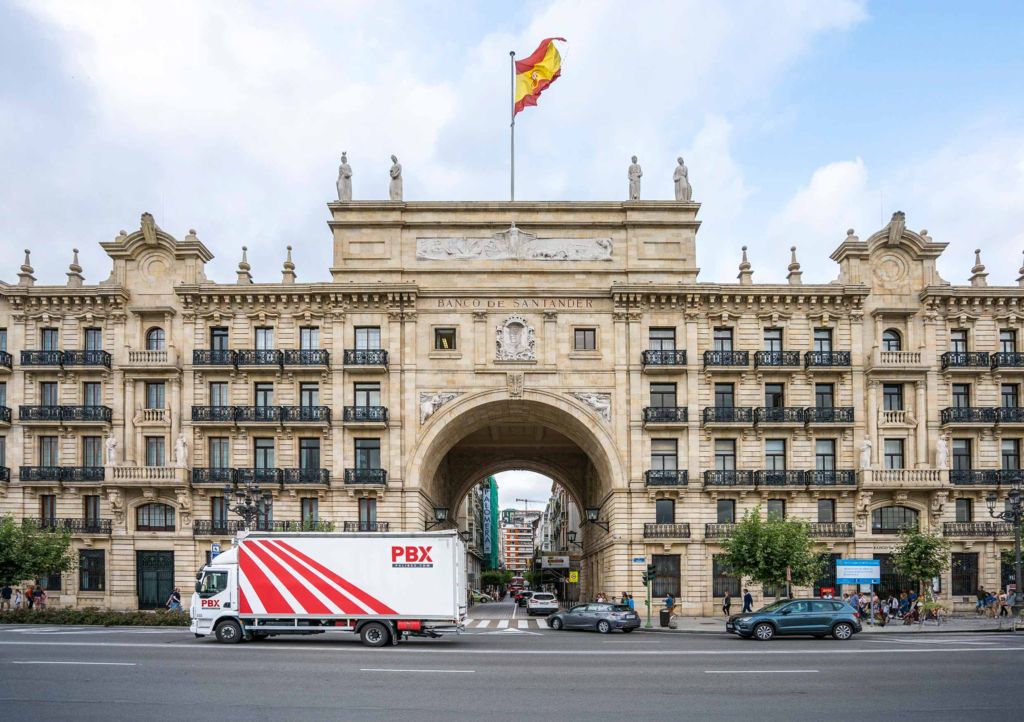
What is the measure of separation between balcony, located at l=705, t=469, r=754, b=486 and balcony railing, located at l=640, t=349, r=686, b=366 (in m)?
5.75

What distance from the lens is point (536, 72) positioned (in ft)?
160

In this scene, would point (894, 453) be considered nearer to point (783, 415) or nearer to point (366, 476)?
point (783, 415)

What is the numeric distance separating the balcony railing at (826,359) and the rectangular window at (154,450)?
33287 mm

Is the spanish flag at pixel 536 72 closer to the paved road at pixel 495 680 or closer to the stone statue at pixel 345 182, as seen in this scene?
A: the stone statue at pixel 345 182

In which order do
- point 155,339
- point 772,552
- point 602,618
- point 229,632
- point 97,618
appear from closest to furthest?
point 229,632 < point 602,618 < point 97,618 < point 772,552 < point 155,339

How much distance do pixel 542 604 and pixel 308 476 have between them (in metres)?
15.4

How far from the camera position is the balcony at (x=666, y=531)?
4847 centimetres

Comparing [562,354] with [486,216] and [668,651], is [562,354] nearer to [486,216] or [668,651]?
[486,216]

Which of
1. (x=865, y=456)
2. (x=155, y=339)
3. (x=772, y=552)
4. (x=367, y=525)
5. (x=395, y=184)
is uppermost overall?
(x=395, y=184)

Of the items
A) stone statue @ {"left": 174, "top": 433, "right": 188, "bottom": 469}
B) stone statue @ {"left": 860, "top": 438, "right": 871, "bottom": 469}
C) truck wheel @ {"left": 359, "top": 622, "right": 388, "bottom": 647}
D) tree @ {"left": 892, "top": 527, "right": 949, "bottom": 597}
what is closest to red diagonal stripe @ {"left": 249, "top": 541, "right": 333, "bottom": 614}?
truck wheel @ {"left": 359, "top": 622, "right": 388, "bottom": 647}

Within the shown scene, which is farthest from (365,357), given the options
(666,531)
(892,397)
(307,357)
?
(892,397)

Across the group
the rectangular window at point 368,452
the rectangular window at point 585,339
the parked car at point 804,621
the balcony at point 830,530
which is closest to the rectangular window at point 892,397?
the balcony at point 830,530

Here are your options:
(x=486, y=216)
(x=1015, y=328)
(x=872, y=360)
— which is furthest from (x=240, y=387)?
(x=1015, y=328)

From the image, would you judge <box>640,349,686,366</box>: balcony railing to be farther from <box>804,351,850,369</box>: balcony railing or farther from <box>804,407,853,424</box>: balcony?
<box>804,407,853,424</box>: balcony
